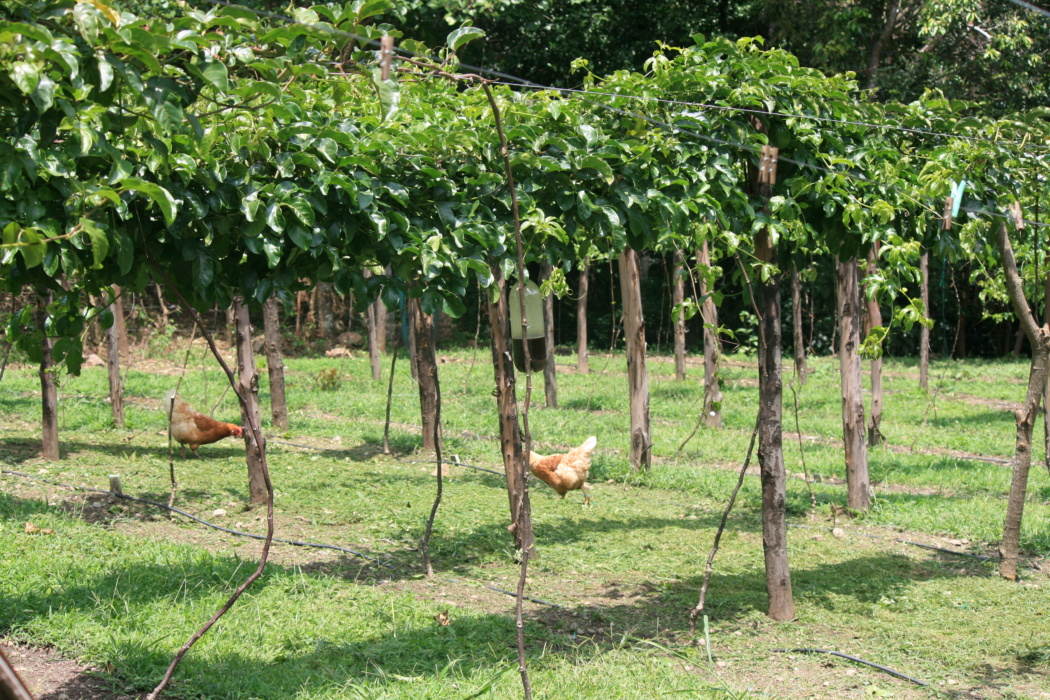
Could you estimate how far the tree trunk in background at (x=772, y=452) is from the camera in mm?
5059

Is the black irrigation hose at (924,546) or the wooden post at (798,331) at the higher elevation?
the wooden post at (798,331)

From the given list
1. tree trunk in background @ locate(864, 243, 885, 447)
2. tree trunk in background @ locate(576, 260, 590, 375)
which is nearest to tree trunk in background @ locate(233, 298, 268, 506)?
tree trunk in background @ locate(864, 243, 885, 447)

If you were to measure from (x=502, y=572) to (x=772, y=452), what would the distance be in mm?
1998

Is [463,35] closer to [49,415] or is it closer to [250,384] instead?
[250,384]

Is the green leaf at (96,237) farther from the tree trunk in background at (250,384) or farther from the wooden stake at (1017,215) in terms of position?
the wooden stake at (1017,215)

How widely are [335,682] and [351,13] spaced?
108 inches

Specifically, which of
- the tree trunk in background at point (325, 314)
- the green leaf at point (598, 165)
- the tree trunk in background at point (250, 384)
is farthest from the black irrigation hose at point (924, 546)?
the tree trunk in background at point (325, 314)

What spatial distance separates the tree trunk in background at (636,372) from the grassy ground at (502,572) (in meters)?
0.27

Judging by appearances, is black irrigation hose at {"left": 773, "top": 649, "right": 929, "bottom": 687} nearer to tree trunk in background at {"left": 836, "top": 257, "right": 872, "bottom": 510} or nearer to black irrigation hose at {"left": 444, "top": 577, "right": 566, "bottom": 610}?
black irrigation hose at {"left": 444, "top": 577, "right": 566, "bottom": 610}

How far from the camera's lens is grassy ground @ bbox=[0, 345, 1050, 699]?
169 inches

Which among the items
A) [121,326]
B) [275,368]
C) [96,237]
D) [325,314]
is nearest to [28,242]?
[96,237]

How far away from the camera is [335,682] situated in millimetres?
4023

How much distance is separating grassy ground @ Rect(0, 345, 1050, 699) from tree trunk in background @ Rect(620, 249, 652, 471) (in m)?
0.27

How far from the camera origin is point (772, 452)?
5.07 metres
